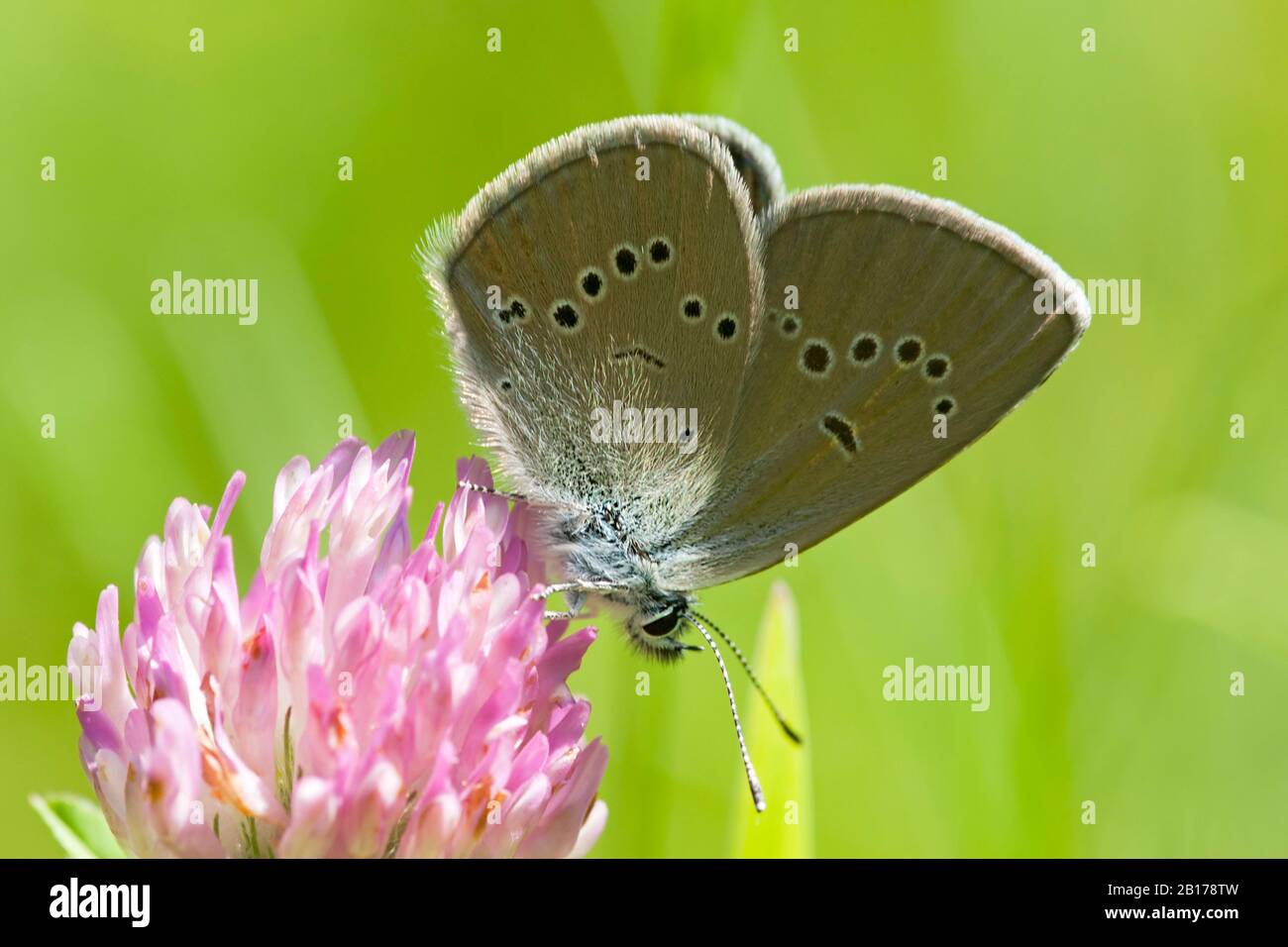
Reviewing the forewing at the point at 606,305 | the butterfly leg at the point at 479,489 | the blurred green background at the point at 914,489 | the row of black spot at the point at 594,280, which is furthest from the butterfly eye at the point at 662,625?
the row of black spot at the point at 594,280

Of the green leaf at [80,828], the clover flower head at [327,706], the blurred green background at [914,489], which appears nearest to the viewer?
the clover flower head at [327,706]

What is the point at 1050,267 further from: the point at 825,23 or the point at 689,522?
the point at 825,23

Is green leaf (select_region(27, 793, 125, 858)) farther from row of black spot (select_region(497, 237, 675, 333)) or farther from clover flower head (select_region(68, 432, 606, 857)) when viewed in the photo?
row of black spot (select_region(497, 237, 675, 333))

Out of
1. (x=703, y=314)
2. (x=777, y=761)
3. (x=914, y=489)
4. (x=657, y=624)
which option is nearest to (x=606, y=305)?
(x=703, y=314)

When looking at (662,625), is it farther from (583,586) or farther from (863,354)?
(863,354)

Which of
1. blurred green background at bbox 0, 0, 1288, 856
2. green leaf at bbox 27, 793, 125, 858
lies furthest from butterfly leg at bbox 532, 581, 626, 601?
green leaf at bbox 27, 793, 125, 858

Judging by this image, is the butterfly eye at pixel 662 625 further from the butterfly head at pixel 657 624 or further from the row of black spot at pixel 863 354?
the row of black spot at pixel 863 354
